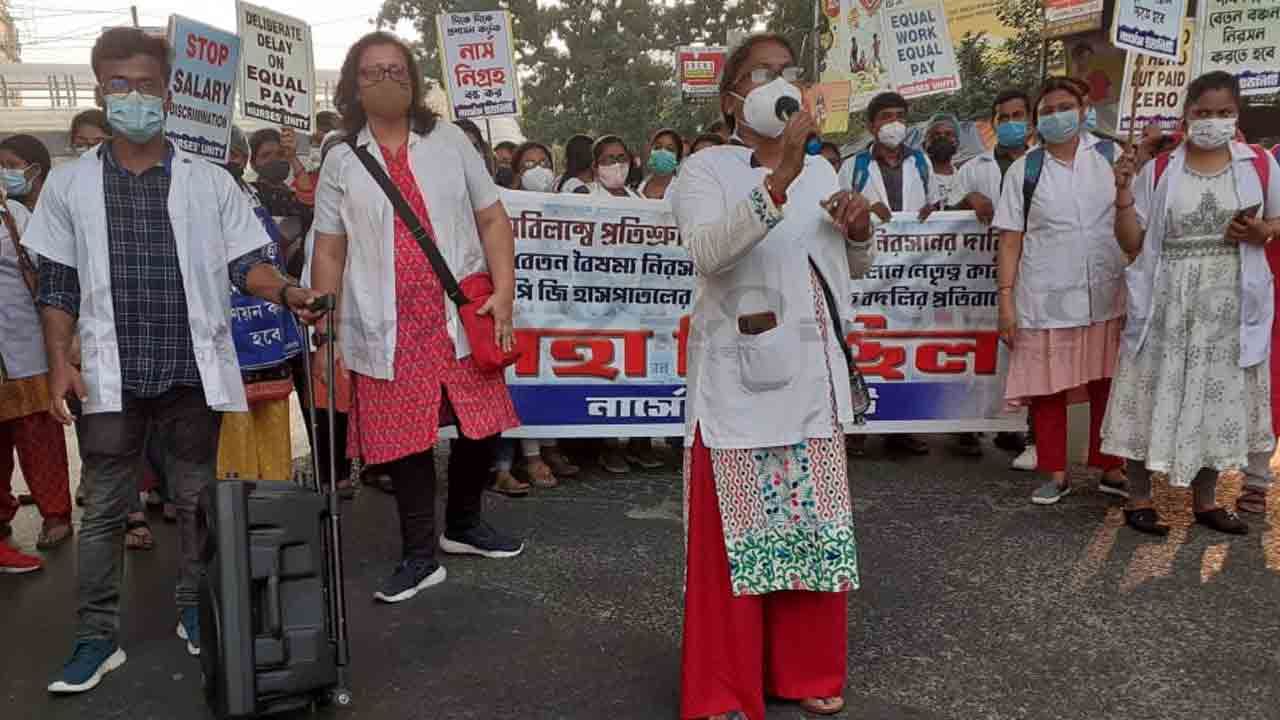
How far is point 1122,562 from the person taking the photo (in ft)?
14.1

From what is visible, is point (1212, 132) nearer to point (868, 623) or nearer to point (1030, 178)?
point (1030, 178)

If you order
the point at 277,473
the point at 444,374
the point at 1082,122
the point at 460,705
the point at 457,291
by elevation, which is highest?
the point at 1082,122

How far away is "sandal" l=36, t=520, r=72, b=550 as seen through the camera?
4.81 metres

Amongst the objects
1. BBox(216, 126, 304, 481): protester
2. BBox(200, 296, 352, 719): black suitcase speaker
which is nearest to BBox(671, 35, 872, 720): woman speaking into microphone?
BBox(200, 296, 352, 719): black suitcase speaker

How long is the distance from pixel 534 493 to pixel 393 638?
77.8 inches

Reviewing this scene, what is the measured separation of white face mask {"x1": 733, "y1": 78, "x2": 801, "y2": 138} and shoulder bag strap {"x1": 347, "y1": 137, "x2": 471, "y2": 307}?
1.51 m

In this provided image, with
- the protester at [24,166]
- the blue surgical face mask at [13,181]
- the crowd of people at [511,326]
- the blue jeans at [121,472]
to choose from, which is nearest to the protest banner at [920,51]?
the crowd of people at [511,326]

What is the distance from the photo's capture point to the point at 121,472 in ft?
10.9

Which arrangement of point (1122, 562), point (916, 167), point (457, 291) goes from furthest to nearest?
1. point (916, 167)
2. point (1122, 562)
3. point (457, 291)

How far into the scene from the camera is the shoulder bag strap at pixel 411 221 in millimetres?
3842

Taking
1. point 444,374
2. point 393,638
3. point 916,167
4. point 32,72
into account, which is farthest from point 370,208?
point 32,72

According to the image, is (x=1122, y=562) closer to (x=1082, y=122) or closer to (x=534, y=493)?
(x=1082, y=122)

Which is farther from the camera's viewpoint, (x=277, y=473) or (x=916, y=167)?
(x=916, y=167)

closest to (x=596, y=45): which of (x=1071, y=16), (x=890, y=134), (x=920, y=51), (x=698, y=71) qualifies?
(x=698, y=71)
